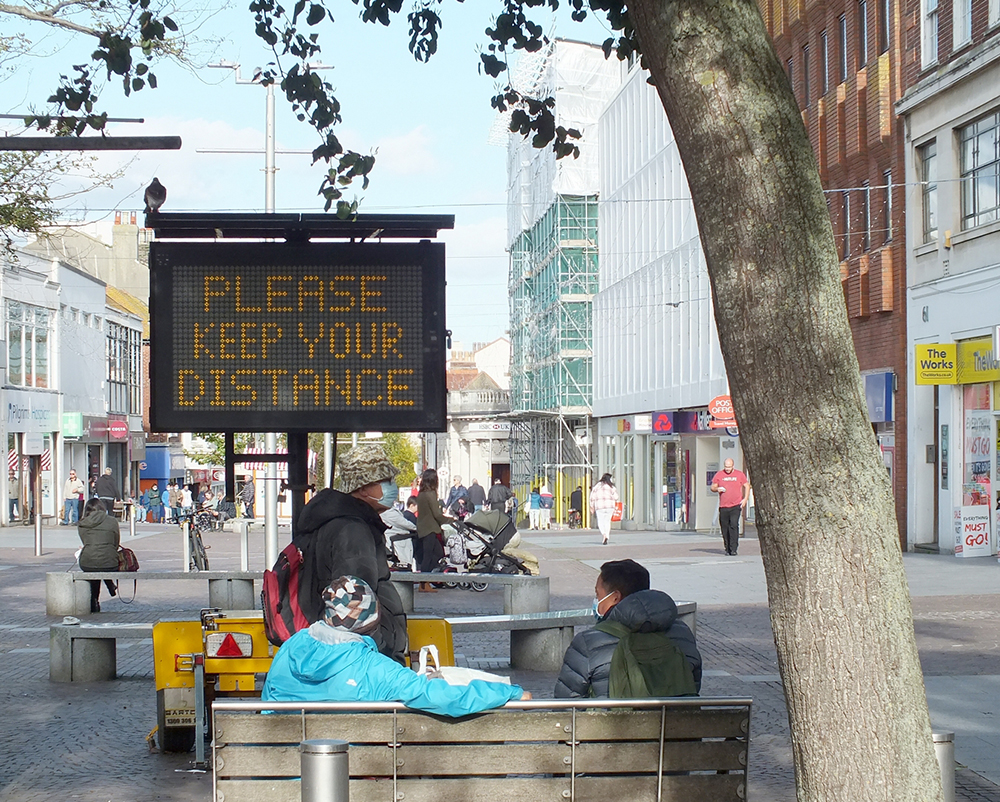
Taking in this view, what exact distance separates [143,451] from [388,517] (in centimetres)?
4686

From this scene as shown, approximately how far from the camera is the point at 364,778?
499 cm

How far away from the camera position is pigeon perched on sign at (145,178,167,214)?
905cm

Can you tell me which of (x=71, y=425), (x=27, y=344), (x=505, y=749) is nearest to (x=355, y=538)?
(x=505, y=749)

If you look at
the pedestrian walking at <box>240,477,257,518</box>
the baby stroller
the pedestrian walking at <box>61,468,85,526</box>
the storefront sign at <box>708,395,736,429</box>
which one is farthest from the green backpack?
the pedestrian walking at <box>240,477,257,518</box>

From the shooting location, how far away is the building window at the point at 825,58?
31875mm

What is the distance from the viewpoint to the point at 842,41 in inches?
1230

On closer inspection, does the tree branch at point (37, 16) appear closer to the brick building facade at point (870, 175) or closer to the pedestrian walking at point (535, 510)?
the brick building facade at point (870, 175)

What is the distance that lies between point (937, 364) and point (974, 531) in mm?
2923

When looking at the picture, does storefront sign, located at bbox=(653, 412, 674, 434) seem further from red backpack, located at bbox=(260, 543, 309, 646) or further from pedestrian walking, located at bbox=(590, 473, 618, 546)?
red backpack, located at bbox=(260, 543, 309, 646)

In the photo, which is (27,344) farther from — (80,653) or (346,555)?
(346,555)

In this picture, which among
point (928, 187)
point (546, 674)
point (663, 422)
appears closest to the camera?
point (546, 674)

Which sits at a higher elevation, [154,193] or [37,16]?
[37,16]

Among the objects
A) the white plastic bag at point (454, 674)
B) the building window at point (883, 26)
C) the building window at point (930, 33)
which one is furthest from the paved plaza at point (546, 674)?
the building window at point (883, 26)

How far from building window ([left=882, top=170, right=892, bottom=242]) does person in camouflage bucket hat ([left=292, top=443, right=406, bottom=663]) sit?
77.5 ft
